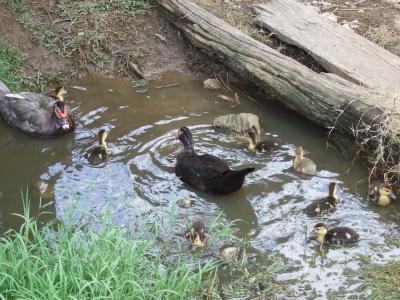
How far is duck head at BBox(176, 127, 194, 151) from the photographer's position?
7035mm

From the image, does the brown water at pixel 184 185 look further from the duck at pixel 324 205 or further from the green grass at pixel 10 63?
the green grass at pixel 10 63

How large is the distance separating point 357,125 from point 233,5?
3799 millimetres

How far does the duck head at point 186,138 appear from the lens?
7035mm

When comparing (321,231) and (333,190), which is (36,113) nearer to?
(333,190)

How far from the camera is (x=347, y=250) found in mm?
5652

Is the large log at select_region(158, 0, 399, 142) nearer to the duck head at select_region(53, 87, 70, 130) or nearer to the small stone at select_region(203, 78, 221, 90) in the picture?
the small stone at select_region(203, 78, 221, 90)

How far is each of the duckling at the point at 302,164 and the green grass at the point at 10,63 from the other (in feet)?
12.6

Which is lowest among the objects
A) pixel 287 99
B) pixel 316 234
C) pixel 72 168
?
pixel 72 168

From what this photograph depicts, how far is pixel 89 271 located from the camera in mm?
4512

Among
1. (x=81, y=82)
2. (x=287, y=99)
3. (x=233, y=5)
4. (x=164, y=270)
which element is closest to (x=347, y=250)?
(x=164, y=270)

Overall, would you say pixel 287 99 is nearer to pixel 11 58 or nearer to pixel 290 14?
pixel 290 14

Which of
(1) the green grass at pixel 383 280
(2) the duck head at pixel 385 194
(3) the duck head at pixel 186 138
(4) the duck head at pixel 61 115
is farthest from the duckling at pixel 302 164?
(4) the duck head at pixel 61 115

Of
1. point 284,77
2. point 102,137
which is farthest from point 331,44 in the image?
point 102,137

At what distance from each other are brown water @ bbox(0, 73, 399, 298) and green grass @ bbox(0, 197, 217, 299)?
575mm
